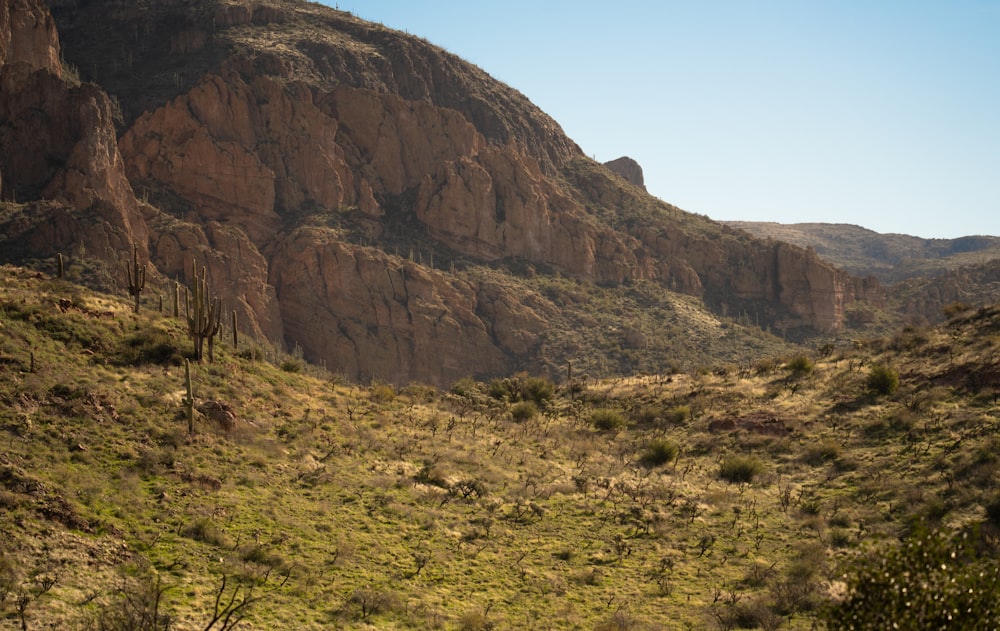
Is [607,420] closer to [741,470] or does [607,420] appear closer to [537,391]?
[537,391]

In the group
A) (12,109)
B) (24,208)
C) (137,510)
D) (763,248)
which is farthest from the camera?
(763,248)

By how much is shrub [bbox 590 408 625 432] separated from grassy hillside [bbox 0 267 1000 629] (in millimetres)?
108

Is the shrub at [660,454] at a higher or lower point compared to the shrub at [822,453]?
lower

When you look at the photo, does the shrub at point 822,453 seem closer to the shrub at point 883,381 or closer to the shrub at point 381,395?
the shrub at point 883,381

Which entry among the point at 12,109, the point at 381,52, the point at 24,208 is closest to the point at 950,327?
the point at 24,208

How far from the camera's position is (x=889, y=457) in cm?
2550

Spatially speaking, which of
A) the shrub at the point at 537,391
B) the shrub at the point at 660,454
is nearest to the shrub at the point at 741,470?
the shrub at the point at 660,454

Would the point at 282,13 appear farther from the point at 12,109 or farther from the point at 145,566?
the point at 145,566

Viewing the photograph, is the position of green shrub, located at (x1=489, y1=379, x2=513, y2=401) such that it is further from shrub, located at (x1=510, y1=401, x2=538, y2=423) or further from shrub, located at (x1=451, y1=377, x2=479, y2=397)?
shrub, located at (x1=510, y1=401, x2=538, y2=423)

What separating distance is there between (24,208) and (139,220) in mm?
9887

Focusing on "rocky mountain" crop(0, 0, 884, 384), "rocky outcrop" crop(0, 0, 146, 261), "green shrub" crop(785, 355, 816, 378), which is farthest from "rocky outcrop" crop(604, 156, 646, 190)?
"green shrub" crop(785, 355, 816, 378)

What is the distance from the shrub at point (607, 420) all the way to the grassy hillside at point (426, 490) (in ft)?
0.35

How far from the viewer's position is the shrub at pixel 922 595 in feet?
32.2

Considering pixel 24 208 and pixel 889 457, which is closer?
pixel 889 457
